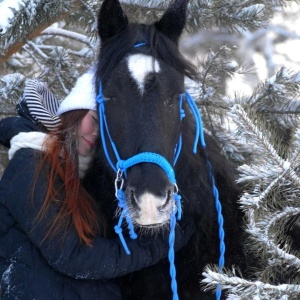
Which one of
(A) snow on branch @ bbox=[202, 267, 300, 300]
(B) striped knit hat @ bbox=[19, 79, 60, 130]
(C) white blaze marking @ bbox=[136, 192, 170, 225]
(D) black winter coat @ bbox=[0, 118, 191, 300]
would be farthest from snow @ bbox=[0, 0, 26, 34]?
Result: (A) snow on branch @ bbox=[202, 267, 300, 300]

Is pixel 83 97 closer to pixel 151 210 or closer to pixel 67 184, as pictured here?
pixel 67 184

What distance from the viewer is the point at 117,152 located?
273 cm

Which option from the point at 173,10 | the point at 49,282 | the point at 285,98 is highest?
the point at 173,10

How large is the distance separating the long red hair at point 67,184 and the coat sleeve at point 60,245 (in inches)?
1.3

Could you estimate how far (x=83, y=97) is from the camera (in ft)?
9.73

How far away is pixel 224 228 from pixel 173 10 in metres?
1.27

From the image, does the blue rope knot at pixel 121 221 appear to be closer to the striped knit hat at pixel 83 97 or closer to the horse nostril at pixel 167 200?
the horse nostril at pixel 167 200

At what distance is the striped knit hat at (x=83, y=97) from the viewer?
2.94m

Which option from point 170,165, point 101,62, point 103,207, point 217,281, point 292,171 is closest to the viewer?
point 217,281

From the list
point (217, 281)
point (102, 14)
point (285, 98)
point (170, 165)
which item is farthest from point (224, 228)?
point (102, 14)

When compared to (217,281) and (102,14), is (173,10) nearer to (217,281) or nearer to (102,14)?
(102,14)

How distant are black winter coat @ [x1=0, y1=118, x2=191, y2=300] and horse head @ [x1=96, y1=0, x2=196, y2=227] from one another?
33 centimetres

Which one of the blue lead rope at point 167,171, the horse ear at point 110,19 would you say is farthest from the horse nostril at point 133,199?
the horse ear at point 110,19

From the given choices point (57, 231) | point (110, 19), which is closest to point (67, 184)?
point (57, 231)
